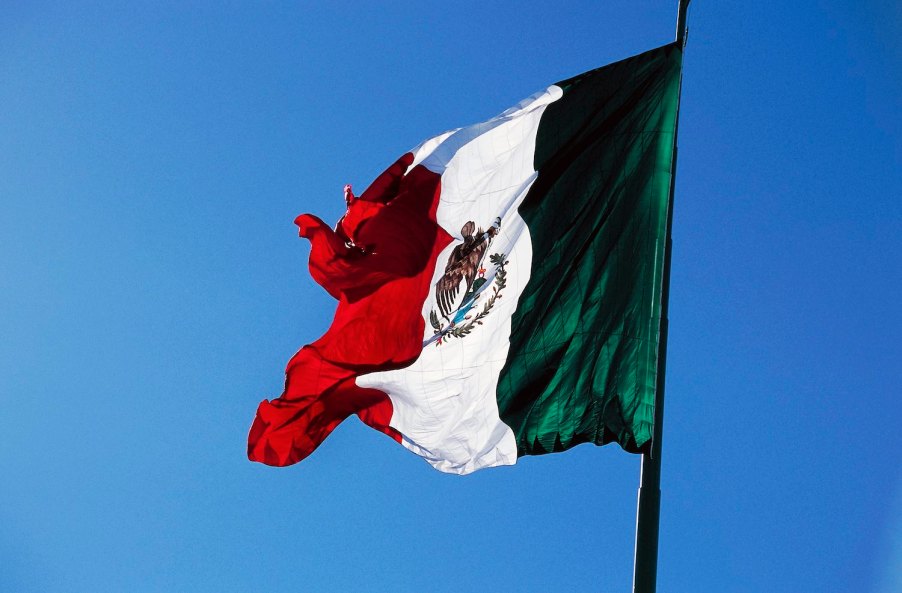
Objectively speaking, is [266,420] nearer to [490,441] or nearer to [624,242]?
[490,441]

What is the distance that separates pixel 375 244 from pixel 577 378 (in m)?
3.35

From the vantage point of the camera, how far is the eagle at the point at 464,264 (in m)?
9.77

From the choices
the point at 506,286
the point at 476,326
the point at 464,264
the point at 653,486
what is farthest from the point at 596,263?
the point at 653,486

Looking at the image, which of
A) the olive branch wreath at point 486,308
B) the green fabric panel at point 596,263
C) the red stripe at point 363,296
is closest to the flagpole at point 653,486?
the green fabric panel at point 596,263

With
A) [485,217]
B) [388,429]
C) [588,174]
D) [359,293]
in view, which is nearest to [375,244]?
[359,293]

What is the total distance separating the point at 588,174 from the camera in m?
8.92

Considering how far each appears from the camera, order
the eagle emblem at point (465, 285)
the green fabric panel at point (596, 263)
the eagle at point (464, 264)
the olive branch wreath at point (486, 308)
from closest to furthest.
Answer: the green fabric panel at point (596, 263) < the olive branch wreath at point (486, 308) < the eagle emblem at point (465, 285) < the eagle at point (464, 264)

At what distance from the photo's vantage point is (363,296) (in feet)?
35.3

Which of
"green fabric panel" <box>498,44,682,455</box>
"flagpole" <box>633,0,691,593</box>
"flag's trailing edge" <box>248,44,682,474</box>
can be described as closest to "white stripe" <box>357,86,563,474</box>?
"flag's trailing edge" <box>248,44,682,474</box>

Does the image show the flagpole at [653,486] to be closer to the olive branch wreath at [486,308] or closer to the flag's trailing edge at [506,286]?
the flag's trailing edge at [506,286]

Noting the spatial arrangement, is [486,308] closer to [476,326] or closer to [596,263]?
[476,326]

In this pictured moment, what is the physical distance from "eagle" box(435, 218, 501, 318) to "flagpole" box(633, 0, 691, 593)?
8.18 feet

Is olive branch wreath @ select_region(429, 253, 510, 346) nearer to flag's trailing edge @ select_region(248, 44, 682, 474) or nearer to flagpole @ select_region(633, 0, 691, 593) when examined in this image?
flag's trailing edge @ select_region(248, 44, 682, 474)

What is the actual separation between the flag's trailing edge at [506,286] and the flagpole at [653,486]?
11cm
